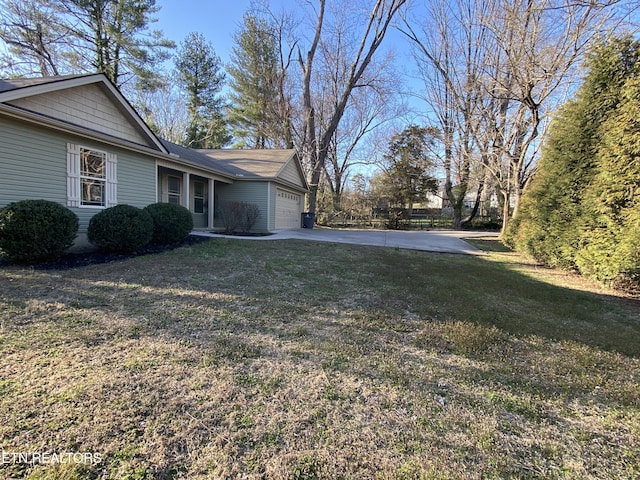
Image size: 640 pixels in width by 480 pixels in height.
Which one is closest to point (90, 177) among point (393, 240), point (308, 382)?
point (308, 382)

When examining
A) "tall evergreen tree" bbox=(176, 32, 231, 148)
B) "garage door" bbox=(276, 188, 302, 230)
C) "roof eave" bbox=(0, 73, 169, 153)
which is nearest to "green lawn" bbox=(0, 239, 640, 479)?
"roof eave" bbox=(0, 73, 169, 153)

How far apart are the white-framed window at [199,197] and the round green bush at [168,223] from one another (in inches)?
213

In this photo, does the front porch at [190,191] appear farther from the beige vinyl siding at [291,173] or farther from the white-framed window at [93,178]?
the beige vinyl siding at [291,173]

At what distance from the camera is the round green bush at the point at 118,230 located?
6.69m

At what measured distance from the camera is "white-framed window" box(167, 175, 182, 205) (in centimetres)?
1257

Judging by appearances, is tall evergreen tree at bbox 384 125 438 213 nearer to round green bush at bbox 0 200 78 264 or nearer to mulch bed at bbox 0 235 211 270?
mulch bed at bbox 0 235 211 270

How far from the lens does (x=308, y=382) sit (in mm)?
2443

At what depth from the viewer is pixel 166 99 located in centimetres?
2409

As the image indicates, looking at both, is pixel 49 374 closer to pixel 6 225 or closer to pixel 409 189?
pixel 6 225

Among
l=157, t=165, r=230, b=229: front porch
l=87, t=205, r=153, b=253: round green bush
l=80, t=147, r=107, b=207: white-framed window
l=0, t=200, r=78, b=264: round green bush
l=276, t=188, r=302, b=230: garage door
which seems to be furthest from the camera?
l=276, t=188, r=302, b=230: garage door

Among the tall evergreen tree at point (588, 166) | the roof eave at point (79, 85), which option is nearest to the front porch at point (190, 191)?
the roof eave at point (79, 85)

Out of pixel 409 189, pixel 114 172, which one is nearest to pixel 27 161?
pixel 114 172

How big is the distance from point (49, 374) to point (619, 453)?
390 cm

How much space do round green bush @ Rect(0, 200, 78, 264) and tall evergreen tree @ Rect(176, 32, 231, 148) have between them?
67.5ft
